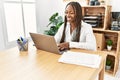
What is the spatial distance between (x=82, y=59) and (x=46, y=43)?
386mm

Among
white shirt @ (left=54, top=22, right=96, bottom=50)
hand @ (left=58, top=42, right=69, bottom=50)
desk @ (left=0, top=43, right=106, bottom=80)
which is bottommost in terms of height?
desk @ (left=0, top=43, right=106, bottom=80)

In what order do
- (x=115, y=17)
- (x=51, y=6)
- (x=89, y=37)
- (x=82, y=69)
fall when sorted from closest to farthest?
1. (x=82, y=69)
2. (x=89, y=37)
3. (x=115, y=17)
4. (x=51, y=6)

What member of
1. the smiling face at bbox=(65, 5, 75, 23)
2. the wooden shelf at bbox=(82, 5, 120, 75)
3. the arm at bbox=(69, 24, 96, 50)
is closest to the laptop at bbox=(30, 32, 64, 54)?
the arm at bbox=(69, 24, 96, 50)

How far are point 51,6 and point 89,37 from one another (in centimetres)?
193

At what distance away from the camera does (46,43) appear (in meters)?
1.35

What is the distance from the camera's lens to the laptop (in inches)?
50.3

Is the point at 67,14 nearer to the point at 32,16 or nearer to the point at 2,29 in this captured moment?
the point at 2,29

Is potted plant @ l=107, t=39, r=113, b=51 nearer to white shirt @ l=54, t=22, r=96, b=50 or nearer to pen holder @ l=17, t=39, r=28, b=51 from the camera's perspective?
white shirt @ l=54, t=22, r=96, b=50

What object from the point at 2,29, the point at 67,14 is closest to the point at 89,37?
the point at 67,14

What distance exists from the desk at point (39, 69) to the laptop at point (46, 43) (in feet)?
0.19

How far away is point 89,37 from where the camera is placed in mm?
1572

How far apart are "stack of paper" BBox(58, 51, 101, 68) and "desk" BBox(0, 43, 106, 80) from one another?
0.04 m

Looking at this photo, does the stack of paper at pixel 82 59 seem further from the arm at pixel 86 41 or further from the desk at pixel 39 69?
the arm at pixel 86 41

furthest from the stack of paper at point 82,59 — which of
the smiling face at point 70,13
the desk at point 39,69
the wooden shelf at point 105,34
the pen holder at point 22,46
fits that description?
the wooden shelf at point 105,34
